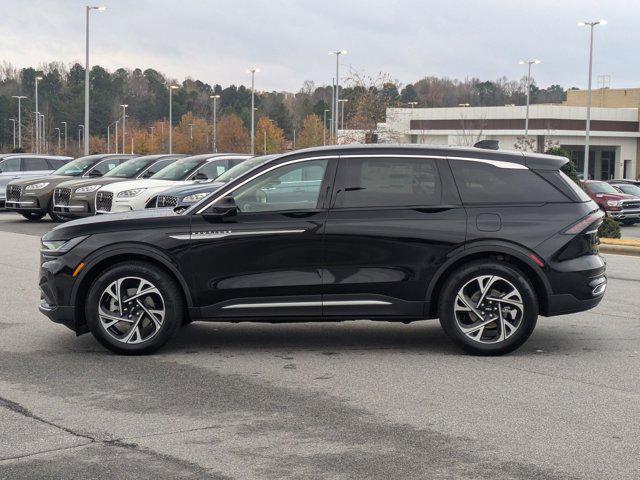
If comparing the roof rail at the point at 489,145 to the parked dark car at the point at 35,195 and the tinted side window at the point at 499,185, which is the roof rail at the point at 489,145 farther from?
the parked dark car at the point at 35,195

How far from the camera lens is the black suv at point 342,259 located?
8.23 meters

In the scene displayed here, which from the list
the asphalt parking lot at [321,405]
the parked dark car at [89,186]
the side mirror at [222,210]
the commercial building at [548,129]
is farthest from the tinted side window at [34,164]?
the commercial building at [548,129]

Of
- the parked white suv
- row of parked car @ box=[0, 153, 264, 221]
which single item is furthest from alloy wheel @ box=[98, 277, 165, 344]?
the parked white suv

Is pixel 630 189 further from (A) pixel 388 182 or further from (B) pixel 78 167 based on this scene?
(A) pixel 388 182

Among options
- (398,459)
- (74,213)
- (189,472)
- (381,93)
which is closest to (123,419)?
(189,472)

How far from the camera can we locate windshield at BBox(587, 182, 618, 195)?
33688 millimetres

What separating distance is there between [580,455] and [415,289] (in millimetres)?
2923

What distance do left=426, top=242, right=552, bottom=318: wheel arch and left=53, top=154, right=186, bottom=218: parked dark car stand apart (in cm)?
1484

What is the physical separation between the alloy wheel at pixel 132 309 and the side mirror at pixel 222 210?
75 cm

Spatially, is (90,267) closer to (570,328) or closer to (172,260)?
(172,260)

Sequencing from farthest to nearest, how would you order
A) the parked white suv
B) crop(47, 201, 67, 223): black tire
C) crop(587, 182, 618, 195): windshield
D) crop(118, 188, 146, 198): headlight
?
crop(587, 182, 618, 195): windshield
crop(47, 201, 67, 223): black tire
crop(118, 188, 146, 198): headlight
the parked white suv

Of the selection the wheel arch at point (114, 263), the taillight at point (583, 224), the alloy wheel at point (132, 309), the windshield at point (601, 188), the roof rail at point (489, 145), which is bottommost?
the alloy wheel at point (132, 309)

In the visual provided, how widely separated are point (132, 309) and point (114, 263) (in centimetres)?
43

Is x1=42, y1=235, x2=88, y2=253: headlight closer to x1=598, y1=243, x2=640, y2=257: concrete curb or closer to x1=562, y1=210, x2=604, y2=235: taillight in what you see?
x1=562, y1=210, x2=604, y2=235: taillight
